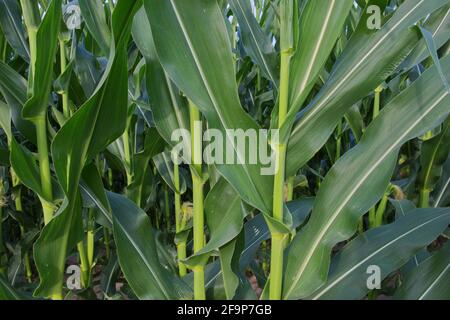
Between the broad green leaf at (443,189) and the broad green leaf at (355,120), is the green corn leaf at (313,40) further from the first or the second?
the broad green leaf at (443,189)

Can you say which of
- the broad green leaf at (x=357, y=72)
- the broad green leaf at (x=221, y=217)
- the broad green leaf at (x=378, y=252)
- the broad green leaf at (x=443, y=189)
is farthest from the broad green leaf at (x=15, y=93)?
the broad green leaf at (x=443, y=189)

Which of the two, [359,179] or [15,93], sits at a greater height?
[15,93]

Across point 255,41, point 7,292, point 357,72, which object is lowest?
point 7,292

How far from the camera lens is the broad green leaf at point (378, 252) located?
960 mm

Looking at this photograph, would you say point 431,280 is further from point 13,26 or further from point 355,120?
point 13,26

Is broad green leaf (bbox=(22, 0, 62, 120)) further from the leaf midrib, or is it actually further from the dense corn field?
the leaf midrib

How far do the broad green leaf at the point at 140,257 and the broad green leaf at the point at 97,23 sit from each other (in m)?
0.36

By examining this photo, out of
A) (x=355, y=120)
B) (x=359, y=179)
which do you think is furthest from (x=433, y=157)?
(x=359, y=179)

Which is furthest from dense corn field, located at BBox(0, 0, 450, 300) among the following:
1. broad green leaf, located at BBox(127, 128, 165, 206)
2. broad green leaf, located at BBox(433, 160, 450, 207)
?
broad green leaf, located at BBox(433, 160, 450, 207)

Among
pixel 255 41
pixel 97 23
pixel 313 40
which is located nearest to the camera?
pixel 313 40

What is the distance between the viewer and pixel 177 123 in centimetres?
98

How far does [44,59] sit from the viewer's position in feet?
2.73

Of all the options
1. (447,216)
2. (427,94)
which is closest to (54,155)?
(427,94)

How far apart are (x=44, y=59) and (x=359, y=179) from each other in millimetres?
631
